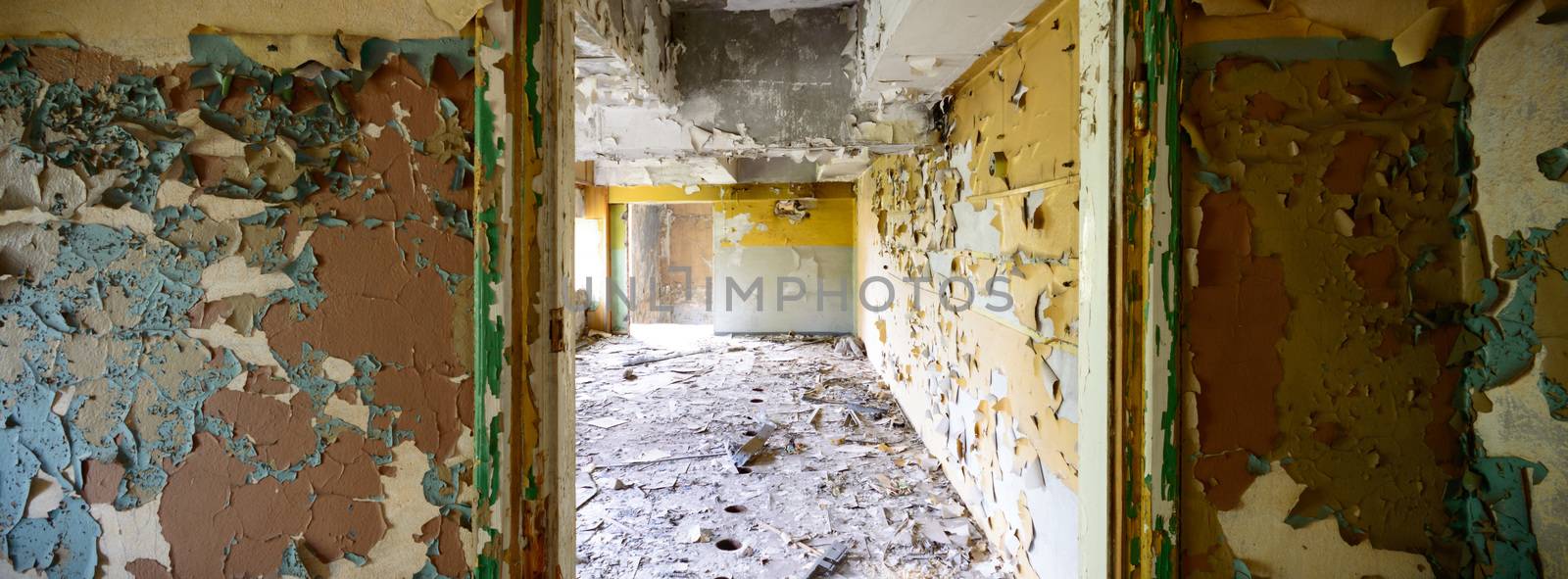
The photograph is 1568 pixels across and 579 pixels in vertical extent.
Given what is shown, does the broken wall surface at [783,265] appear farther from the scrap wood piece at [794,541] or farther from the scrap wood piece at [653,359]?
the scrap wood piece at [794,541]

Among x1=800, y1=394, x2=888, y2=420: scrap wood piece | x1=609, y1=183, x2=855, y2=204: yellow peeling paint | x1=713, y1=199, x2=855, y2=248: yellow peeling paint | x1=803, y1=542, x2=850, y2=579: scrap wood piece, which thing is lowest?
x1=803, y1=542, x2=850, y2=579: scrap wood piece

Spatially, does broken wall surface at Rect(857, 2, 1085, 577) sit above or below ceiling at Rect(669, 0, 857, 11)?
below

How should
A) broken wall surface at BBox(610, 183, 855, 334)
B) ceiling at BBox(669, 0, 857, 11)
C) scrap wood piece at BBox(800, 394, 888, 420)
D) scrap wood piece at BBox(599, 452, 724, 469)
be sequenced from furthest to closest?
broken wall surface at BBox(610, 183, 855, 334), scrap wood piece at BBox(800, 394, 888, 420), scrap wood piece at BBox(599, 452, 724, 469), ceiling at BBox(669, 0, 857, 11)

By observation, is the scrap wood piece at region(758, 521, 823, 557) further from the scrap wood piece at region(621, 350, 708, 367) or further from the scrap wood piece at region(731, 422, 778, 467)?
the scrap wood piece at region(621, 350, 708, 367)

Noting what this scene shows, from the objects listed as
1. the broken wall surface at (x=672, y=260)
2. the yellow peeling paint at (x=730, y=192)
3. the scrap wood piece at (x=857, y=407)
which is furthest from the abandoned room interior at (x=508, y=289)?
the broken wall surface at (x=672, y=260)

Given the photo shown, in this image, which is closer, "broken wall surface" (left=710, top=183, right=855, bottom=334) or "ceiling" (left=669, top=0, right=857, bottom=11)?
"ceiling" (left=669, top=0, right=857, bottom=11)

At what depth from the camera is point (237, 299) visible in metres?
1.06

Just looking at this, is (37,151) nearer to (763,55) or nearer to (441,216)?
(441,216)

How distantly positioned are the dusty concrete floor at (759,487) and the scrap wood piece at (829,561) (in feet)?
0.09

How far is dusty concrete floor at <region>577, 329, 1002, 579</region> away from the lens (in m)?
2.31

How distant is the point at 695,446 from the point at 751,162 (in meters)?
2.74

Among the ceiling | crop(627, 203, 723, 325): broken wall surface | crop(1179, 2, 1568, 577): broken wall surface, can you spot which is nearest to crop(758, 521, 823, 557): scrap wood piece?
crop(1179, 2, 1568, 577): broken wall surface

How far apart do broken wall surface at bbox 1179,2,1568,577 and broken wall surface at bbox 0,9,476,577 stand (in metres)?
1.31

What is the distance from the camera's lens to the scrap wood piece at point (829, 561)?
2215mm
